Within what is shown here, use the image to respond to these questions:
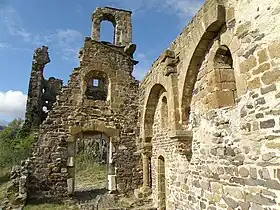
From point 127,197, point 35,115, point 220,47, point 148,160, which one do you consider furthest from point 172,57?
point 35,115

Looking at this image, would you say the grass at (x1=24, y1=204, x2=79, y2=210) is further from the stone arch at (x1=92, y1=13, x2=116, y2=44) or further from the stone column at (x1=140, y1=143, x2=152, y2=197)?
the stone arch at (x1=92, y1=13, x2=116, y2=44)

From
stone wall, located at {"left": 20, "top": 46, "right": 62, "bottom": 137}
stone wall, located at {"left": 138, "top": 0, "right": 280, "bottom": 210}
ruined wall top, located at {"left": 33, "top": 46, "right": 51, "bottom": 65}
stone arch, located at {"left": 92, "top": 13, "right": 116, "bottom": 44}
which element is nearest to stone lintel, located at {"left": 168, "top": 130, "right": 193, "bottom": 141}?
stone wall, located at {"left": 138, "top": 0, "right": 280, "bottom": 210}

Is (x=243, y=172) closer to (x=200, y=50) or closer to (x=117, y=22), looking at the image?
(x=200, y=50)

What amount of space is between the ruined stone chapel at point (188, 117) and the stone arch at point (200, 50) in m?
0.02

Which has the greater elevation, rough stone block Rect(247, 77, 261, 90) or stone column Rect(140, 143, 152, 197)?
rough stone block Rect(247, 77, 261, 90)

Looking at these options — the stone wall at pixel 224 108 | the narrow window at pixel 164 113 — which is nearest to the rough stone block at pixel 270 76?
the stone wall at pixel 224 108

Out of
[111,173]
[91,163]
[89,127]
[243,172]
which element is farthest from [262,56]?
[91,163]

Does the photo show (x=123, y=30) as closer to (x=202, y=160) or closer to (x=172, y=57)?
(x=172, y=57)

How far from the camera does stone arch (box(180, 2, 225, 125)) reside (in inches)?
166

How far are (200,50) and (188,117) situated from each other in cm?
157

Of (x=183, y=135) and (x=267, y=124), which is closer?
(x=267, y=124)

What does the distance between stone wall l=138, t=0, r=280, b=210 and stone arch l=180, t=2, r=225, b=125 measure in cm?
2

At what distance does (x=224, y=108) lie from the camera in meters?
4.31

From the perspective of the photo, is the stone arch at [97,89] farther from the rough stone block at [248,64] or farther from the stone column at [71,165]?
the rough stone block at [248,64]
